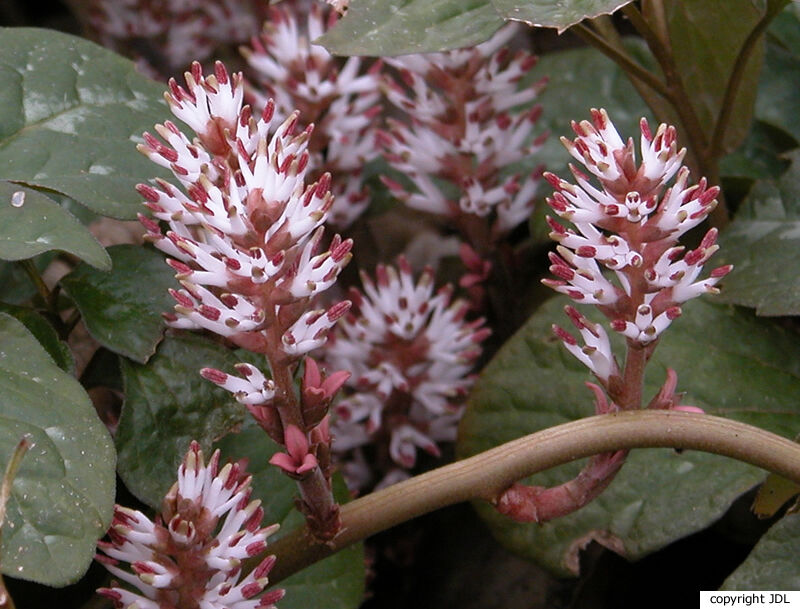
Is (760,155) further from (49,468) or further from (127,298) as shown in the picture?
(49,468)

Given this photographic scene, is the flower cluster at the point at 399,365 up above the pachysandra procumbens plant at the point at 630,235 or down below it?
below

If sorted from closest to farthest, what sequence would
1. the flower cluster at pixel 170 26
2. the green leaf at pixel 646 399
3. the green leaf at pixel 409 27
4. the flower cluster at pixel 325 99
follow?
the green leaf at pixel 409 27 → the green leaf at pixel 646 399 → the flower cluster at pixel 325 99 → the flower cluster at pixel 170 26

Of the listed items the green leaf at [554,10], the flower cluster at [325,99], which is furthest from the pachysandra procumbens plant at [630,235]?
the flower cluster at [325,99]

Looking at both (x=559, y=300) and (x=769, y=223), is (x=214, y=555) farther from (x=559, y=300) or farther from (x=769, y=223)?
(x=769, y=223)

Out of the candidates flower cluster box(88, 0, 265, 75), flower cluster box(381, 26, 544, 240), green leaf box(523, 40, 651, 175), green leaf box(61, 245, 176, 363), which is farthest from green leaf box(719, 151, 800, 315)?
flower cluster box(88, 0, 265, 75)

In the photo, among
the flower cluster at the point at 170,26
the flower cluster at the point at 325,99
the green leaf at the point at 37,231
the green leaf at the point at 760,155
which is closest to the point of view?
the green leaf at the point at 37,231

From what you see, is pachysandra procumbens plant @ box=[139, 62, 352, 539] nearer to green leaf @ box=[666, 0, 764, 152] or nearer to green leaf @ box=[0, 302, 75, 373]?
green leaf @ box=[0, 302, 75, 373]

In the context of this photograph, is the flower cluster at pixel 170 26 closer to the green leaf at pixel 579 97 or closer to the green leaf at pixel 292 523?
the green leaf at pixel 579 97

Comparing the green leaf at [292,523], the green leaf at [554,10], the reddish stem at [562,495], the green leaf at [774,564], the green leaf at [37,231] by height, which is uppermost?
the green leaf at [554,10]

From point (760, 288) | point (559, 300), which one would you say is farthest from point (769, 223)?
point (559, 300)
